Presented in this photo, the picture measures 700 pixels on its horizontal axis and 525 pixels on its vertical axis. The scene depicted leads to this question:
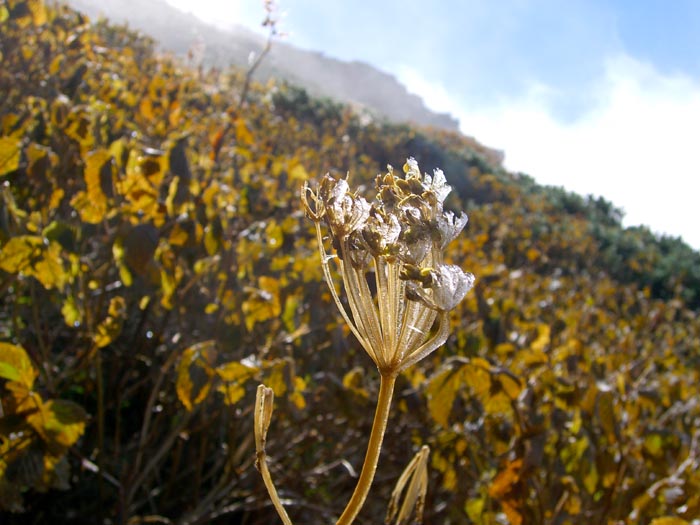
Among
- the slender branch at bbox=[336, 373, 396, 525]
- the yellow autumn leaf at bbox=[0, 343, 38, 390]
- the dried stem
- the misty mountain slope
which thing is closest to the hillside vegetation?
the yellow autumn leaf at bbox=[0, 343, 38, 390]

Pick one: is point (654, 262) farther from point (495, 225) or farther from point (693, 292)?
point (495, 225)

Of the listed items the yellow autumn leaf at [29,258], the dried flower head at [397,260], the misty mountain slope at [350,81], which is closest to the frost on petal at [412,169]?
the dried flower head at [397,260]

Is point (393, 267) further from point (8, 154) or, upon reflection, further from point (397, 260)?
point (8, 154)

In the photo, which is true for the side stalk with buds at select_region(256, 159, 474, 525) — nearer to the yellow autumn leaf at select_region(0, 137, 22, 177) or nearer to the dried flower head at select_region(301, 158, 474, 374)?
the dried flower head at select_region(301, 158, 474, 374)

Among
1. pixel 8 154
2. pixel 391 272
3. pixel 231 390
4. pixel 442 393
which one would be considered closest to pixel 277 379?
pixel 231 390

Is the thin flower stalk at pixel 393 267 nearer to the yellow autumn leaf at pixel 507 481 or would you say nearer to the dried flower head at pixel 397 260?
the dried flower head at pixel 397 260

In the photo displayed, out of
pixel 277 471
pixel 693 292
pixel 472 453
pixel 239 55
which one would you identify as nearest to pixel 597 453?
pixel 472 453
